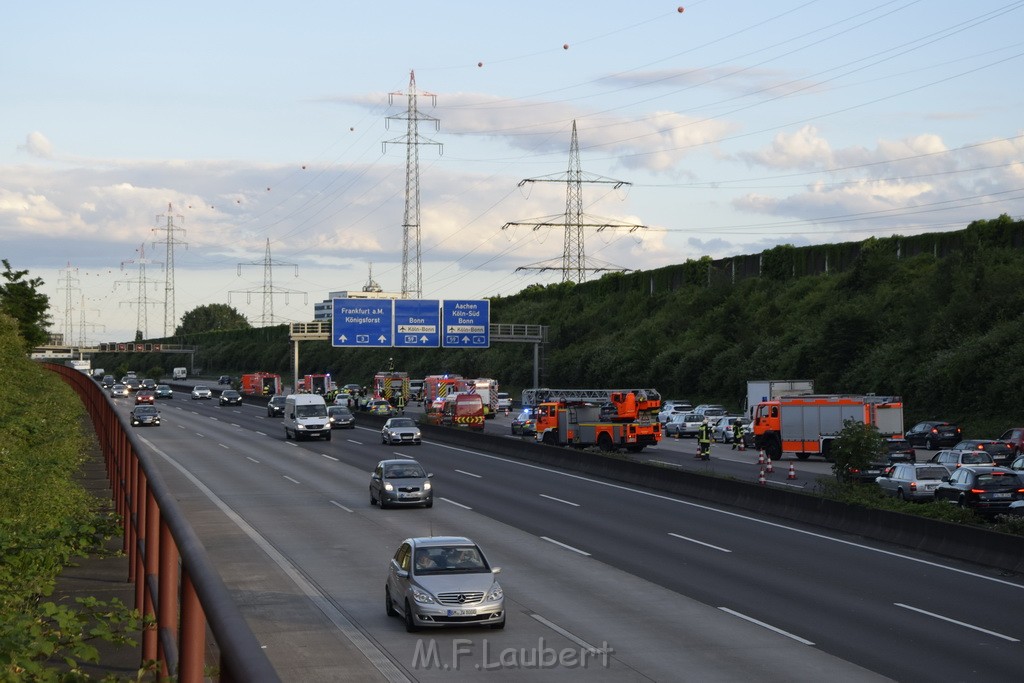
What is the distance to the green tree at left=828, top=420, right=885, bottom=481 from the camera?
3375 centimetres

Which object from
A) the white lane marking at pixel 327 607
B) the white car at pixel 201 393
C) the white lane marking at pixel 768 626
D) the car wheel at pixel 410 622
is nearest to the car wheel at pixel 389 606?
the white lane marking at pixel 327 607

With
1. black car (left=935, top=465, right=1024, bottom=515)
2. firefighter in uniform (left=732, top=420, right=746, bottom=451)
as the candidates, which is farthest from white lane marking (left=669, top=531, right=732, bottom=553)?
firefighter in uniform (left=732, top=420, right=746, bottom=451)

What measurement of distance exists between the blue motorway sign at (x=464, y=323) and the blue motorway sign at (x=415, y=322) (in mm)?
984

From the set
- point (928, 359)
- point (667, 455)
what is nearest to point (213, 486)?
point (667, 455)

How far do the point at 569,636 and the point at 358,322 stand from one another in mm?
61633

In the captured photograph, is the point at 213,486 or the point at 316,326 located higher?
the point at 316,326

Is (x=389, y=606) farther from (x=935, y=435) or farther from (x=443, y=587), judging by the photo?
(x=935, y=435)

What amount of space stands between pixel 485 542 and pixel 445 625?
9938mm

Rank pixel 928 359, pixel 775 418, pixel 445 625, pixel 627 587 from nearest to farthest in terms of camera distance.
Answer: pixel 445 625
pixel 627 587
pixel 775 418
pixel 928 359

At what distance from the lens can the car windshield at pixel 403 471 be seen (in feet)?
115

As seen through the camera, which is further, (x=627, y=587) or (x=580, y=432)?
(x=580, y=432)

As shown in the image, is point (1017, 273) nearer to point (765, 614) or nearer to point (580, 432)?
point (580, 432)

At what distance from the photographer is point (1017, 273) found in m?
72.4

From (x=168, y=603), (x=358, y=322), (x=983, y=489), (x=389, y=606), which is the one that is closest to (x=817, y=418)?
(x=983, y=489)
